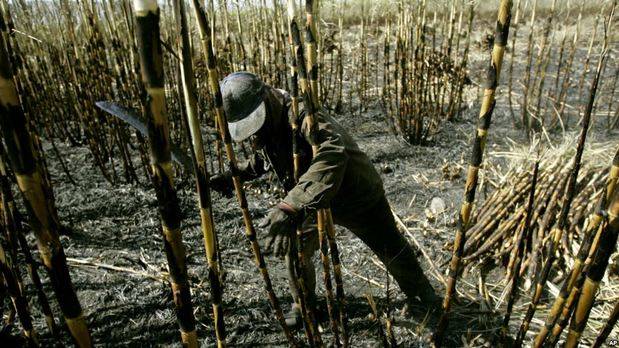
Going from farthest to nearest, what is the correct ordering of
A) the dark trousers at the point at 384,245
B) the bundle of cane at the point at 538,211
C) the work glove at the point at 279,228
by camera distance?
the bundle of cane at the point at 538,211 < the dark trousers at the point at 384,245 < the work glove at the point at 279,228

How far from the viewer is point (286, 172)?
77.9 inches

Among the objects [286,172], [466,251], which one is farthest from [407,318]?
[286,172]

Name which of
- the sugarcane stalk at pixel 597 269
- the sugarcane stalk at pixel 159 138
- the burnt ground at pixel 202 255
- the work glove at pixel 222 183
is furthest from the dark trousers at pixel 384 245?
the sugarcane stalk at pixel 159 138

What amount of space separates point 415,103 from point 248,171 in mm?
2256

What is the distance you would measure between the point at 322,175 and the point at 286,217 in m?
0.20

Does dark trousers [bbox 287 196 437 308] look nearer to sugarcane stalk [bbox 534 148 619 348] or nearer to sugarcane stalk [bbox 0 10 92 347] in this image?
sugarcane stalk [bbox 534 148 619 348]

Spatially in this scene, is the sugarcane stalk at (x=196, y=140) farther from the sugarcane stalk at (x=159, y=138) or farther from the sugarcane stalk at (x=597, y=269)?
the sugarcane stalk at (x=597, y=269)

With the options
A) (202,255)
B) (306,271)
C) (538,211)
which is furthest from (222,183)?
(538,211)

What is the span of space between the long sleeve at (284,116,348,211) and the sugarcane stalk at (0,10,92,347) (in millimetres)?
913

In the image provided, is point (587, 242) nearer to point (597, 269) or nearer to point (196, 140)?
point (597, 269)

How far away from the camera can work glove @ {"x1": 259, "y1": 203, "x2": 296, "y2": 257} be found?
4.87ft

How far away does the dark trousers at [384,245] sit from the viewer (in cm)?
208

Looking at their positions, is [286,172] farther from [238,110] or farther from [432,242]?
[432,242]

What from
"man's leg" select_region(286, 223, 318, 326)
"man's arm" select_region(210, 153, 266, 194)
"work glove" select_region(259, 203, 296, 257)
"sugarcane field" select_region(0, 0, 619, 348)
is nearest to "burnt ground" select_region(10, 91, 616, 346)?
"sugarcane field" select_region(0, 0, 619, 348)
